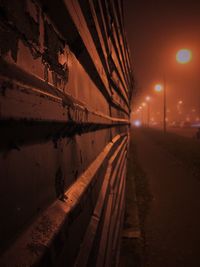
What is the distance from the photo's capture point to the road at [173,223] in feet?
11.0

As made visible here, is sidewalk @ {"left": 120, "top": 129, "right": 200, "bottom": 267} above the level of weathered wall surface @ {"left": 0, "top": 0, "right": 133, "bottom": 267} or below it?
below

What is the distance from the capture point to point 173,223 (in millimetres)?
4375

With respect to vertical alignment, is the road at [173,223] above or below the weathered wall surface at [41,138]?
below

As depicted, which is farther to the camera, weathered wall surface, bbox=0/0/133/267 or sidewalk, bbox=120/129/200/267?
sidewalk, bbox=120/129/200/267

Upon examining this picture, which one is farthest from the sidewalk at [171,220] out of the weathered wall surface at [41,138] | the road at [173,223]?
the weathered wall surface at [41,138]

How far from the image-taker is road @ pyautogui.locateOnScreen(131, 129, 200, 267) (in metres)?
3.34

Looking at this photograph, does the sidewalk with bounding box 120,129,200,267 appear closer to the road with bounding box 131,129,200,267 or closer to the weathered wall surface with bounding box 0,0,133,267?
the road with bounding box 131,129,200,267

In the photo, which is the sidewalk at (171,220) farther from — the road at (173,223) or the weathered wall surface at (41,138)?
the weathered wall surface at (41,138)

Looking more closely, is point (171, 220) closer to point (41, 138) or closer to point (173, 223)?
point (173, 223)

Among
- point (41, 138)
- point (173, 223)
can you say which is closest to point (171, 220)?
point (173, 223)

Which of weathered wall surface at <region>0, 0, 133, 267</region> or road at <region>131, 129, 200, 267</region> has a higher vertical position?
weathered wall surface at <region>0, 0, 133, 267</region>

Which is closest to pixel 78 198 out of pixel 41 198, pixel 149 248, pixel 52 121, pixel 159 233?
pixel 41 198

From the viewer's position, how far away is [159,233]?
13.1ft

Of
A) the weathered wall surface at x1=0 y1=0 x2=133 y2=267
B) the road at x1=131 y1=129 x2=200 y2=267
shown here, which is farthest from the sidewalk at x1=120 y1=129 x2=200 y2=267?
the weathered wall surface at x1=0 y1=0 x2=133 y2=267
